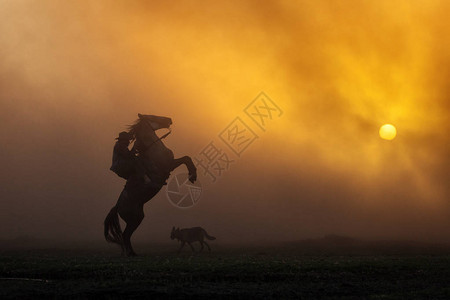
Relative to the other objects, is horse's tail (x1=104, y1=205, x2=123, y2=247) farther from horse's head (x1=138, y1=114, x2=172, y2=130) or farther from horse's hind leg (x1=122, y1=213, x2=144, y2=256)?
horse's head (x1=138, y1=114, x2=172, y2=130)

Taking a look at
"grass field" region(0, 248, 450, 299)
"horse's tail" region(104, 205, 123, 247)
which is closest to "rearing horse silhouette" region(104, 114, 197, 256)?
"horse's tail" region(104, 205, 123, 247)

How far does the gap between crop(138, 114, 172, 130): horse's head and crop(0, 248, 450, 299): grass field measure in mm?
10138

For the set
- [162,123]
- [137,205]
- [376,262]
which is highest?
[162,123]

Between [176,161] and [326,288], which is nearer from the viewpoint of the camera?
[326,288]

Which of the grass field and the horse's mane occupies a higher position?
the horse's mane

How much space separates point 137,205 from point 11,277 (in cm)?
1057

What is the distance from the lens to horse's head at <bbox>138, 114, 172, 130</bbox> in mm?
28500

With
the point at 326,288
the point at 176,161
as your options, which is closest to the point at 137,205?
the point at 176,161

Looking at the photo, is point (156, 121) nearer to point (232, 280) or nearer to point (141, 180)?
point (141, 180)

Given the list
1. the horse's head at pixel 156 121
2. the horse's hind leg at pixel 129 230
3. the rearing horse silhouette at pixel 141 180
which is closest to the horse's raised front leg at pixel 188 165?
the rearing horse silhouette at pixel 141 180

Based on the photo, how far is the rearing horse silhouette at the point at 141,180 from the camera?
27578mm

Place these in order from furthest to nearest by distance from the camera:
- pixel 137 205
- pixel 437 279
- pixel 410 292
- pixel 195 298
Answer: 1. pixel 137 205
2. pixel 437 279
3. pixel 410 292
4. pixel 195 298

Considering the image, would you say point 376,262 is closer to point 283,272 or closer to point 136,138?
point 283,272

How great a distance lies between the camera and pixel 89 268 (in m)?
18.8
